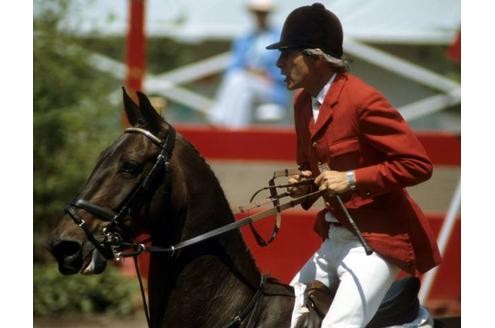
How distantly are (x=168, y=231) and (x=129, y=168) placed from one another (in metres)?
0.33

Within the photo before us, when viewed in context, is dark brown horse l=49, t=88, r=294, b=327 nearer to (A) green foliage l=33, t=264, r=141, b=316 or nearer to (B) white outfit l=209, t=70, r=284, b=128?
(A) green foliage l=33, t=264, r=141, b=316

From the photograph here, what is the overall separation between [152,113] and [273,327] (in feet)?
3.47

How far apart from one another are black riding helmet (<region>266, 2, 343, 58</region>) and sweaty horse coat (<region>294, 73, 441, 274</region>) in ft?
0.50

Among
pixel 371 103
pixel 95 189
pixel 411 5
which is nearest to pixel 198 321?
pixel 95 189

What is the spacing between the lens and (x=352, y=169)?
4.47m

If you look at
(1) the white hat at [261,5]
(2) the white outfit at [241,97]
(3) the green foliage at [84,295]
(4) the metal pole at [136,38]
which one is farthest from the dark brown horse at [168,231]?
(1) the white hat at [261,5]

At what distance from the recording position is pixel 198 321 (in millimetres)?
4520

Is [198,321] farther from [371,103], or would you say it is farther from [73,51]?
[73,51]

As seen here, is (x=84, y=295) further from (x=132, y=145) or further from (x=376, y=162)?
(x=376, y=162)

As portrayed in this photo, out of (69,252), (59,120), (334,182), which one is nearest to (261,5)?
(59,120)

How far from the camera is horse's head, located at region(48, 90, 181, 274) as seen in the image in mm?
4285

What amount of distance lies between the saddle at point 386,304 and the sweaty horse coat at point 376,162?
13 centimetres

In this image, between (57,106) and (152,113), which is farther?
(57,106)
